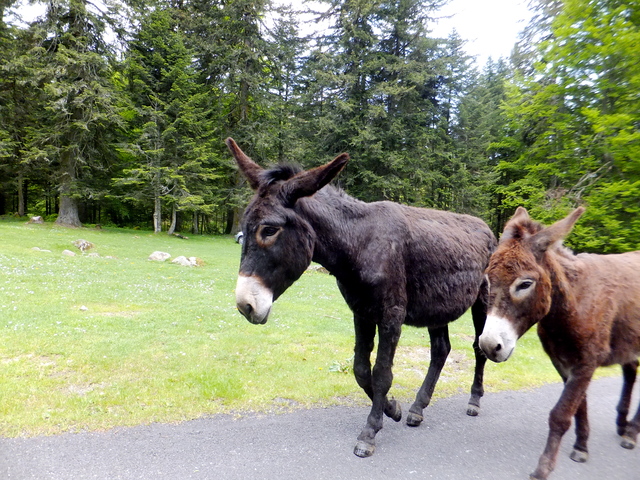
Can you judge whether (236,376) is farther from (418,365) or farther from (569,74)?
(569,74)

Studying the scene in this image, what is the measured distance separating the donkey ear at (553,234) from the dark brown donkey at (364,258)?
35.4 inches

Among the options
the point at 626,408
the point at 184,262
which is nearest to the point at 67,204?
the point at 184,262

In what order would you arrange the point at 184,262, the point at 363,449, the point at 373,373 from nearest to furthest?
1. the point at 363,449
2. the point at 373,373
3. the point at 184,262

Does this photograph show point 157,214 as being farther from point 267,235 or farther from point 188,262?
point 267,235

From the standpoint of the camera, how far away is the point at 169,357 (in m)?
5.04

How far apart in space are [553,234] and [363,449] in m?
2.38

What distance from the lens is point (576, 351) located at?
2.77 m

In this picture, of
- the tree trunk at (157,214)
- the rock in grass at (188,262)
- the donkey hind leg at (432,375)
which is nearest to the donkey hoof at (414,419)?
the donkey hind leg at (432,375)

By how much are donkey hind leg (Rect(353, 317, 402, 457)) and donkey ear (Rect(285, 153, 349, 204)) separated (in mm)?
1407

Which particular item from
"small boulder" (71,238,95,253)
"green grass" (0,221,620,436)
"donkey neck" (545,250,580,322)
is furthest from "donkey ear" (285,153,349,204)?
"small boulder" (71,238,95,253)

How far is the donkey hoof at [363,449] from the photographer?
9.82 ft

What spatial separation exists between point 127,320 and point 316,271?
10216 millimetres

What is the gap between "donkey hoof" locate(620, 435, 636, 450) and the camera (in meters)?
3.31

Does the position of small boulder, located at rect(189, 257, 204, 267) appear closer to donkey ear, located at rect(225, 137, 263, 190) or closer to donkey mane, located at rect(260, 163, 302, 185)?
donkey ear, located at rect(225, 137, 263, 190)
